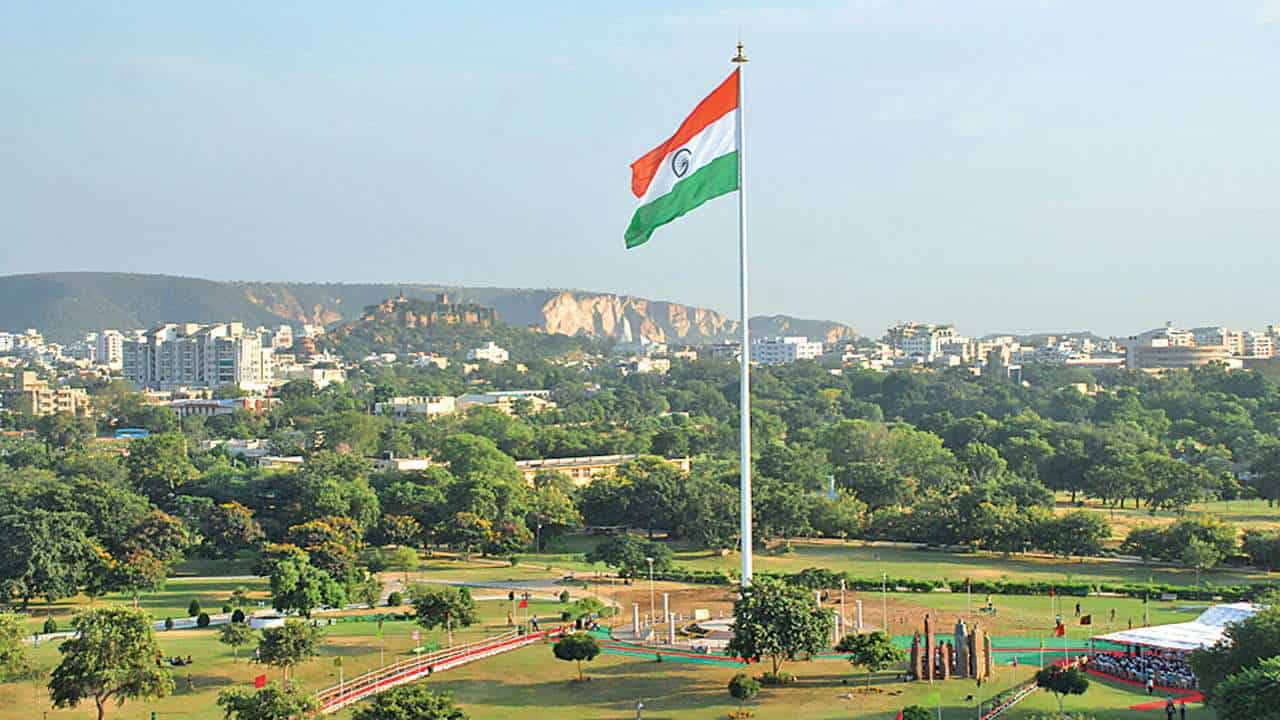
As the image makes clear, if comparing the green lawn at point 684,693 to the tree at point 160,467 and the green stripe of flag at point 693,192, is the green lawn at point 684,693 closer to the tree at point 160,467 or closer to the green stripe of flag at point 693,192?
the green stripe of flag at point 693,192

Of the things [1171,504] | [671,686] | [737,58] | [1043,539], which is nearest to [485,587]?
[671,686]

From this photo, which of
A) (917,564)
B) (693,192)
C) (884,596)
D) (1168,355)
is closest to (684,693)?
(693,192)

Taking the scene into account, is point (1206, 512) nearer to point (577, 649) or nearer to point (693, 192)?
point (577, 649)

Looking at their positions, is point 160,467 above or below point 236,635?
above

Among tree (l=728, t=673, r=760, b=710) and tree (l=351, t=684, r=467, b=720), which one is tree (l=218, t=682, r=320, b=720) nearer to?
tree (l=351, t=684, r=467, b=720)

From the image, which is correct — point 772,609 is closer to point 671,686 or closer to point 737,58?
point 671,686

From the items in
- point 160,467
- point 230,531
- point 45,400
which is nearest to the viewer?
point 230,531
